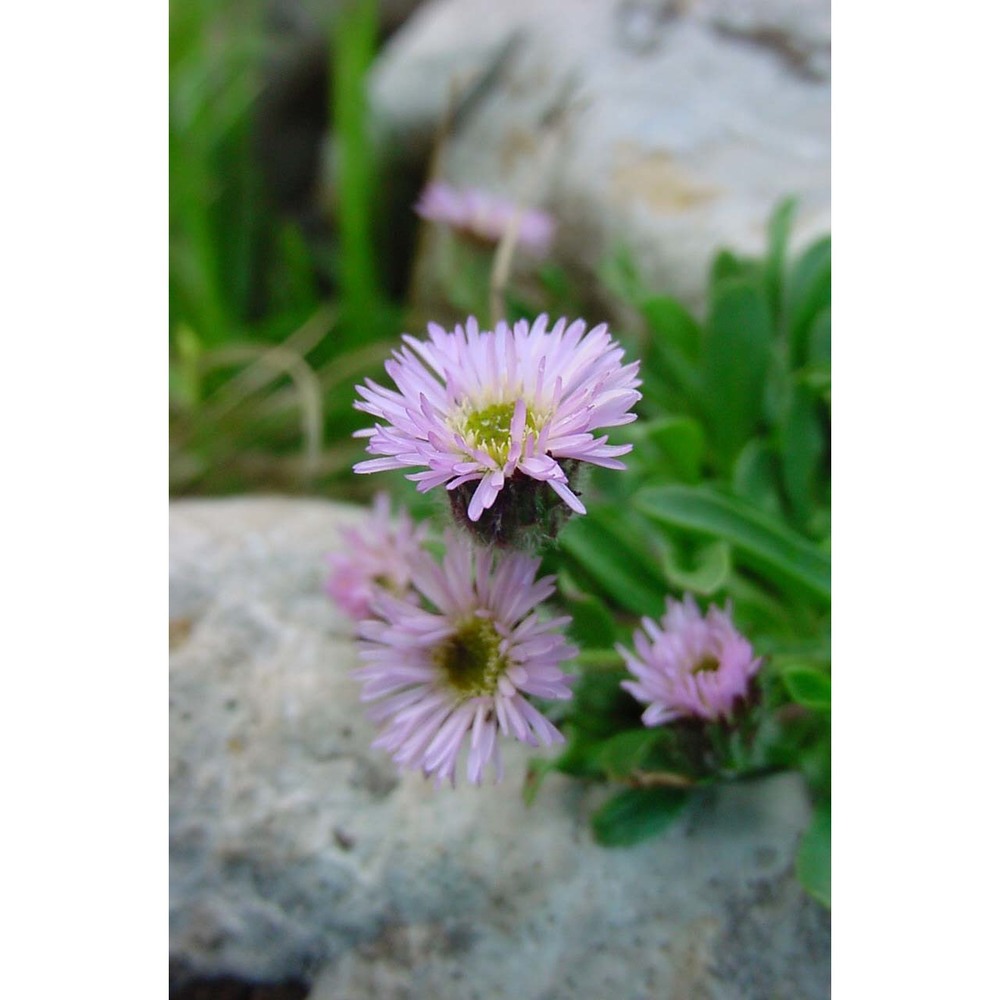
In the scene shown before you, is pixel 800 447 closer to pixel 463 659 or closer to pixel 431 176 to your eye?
pixel 463 659

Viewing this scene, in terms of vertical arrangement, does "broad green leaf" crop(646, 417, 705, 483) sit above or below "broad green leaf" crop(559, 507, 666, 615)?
above

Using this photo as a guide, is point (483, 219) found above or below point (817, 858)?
above

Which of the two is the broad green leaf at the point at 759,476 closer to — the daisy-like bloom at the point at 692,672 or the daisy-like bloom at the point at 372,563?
the daisy-like bloom at the point at 692,672

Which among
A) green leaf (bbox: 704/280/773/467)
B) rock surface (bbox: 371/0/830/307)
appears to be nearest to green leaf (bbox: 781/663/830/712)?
green leaf (bbox: 704/280/773/467)

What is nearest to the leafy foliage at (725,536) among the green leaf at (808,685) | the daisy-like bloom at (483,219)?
the green leaf at (808,685)

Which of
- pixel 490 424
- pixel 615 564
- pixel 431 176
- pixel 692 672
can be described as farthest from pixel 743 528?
pixel 431 176

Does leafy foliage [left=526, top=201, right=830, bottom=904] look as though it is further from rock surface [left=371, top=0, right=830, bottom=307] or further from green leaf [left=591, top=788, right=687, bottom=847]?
rock surface [left=371, top=0, right=830, bottom=307]

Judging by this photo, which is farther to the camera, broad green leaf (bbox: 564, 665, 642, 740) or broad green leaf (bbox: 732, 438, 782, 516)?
broad green leaf (bbox: 732, 438, 782, 516)
